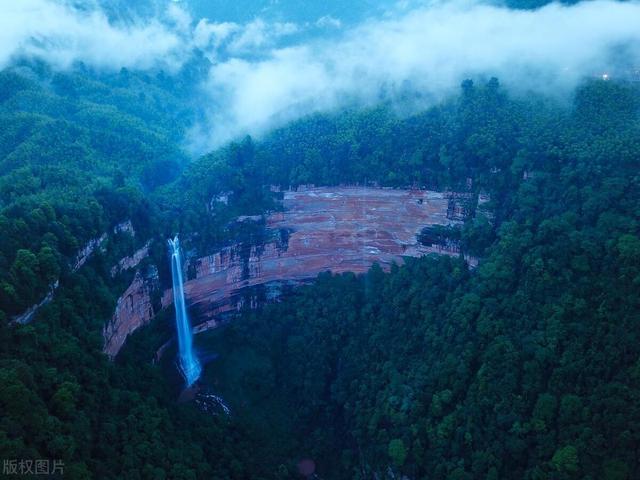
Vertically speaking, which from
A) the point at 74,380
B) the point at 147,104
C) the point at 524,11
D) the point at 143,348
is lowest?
the point at 143,348

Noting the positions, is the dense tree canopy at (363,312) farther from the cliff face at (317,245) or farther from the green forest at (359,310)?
the cliff face at (317,245)

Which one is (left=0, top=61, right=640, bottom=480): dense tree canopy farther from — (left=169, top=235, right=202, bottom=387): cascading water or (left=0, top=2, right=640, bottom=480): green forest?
(left=169, top=235, right=202, bottom=387): cascading water

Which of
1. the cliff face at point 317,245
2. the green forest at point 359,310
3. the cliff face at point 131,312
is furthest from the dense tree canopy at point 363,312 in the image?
the cliff face at point 317,245

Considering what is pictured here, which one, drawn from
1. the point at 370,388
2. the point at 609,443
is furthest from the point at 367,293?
the point at 609,443

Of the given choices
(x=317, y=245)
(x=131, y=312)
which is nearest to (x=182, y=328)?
(x=131, y=312)

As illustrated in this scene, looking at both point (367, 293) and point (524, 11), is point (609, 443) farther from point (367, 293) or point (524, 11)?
point (524, 11)
